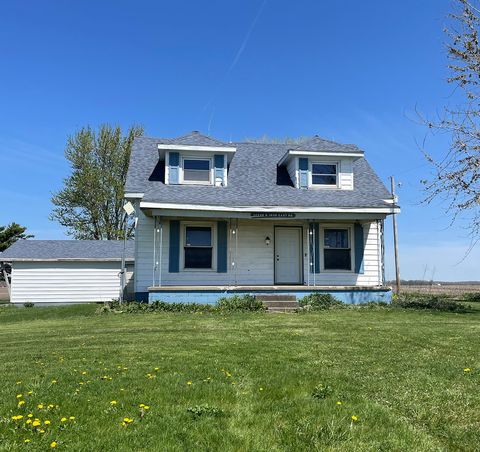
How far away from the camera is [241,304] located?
15.2 metres

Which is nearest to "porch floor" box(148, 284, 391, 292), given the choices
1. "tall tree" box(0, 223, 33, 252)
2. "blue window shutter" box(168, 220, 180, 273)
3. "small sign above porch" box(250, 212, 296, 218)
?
"blue window shutter" box(168, 220, 180, 273)

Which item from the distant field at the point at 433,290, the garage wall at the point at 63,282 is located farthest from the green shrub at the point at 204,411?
the distant field at the point at 433,290

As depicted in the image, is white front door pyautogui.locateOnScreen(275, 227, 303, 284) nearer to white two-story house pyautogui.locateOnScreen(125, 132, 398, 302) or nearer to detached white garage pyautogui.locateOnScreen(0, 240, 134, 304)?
white two-story house pyautogui.locateOnScreen(125, 132, 398, 302)

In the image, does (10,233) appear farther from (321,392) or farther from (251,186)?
(321,392)

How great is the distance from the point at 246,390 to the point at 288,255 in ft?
43.5

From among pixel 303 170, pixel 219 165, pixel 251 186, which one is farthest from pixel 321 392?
pixel 303 170

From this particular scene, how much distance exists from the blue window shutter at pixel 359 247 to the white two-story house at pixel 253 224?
38 mm

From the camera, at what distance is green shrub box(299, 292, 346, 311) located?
50.5 ft

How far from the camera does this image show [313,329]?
1044cm

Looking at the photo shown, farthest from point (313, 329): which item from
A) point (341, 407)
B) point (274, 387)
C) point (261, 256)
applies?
point (261, 256)

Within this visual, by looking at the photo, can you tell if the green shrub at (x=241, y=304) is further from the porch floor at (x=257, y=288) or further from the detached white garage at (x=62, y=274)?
the detached white garage at (x=62, y=274)

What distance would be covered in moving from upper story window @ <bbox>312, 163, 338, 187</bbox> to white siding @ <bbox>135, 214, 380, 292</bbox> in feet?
6.90

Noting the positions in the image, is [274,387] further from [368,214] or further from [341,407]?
[368,214]

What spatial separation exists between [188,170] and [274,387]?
544 inches
